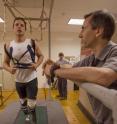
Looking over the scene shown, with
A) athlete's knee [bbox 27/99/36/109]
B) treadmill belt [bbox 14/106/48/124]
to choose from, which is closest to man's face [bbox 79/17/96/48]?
athlete's knee [bbox 27/99/36/109]

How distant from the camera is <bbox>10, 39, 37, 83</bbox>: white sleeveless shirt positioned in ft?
9.88

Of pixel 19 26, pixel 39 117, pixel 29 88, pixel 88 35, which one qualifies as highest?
pixel 19 26

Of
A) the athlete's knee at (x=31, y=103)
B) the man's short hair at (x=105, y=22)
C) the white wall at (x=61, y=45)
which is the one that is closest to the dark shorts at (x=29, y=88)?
the athlete's knee at (x=31, y=103)

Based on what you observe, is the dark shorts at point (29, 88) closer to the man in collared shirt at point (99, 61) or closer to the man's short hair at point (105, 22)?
the man in collared shirt at point (99, 61)

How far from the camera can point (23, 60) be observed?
3.04 metres

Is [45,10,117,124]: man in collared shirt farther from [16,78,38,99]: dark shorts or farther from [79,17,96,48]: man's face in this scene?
[16,78,38,99]: dark shorts

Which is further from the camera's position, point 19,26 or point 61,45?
point 61,45

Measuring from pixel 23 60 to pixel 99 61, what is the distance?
1.89 metres

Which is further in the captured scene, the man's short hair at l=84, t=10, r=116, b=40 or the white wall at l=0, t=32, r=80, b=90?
the white wall at l=0, t=32, r=80, b=90

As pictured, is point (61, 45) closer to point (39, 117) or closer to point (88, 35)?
point (39, 117)

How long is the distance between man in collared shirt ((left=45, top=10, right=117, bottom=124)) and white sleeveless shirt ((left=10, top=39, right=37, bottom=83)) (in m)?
1.57

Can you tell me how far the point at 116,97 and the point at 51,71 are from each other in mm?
911

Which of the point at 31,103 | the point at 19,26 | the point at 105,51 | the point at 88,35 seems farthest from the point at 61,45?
the point at 105,51

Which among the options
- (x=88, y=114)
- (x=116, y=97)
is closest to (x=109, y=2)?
(x=88, y=114)
